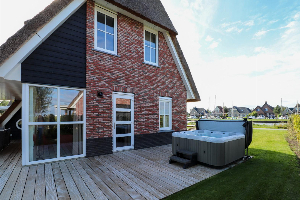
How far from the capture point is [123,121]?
6.63 metres

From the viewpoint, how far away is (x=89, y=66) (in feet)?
18.6

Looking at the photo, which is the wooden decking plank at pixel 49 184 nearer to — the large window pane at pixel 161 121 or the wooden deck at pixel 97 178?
the wooden deck at pixel 97 178

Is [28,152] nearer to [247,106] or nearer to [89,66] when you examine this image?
[89,66]

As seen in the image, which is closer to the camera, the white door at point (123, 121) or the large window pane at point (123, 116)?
the white door at point (123, 121)

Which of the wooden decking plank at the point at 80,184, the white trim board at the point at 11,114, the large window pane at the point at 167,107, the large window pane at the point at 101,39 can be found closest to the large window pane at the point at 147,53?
the large window pane at the point at 101,39

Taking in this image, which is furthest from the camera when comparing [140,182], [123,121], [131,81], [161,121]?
[161,121]

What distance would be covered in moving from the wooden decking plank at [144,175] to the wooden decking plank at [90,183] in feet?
3.49

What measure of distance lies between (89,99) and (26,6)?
16.3ft

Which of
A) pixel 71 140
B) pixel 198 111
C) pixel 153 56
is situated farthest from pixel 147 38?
pixel 198 111

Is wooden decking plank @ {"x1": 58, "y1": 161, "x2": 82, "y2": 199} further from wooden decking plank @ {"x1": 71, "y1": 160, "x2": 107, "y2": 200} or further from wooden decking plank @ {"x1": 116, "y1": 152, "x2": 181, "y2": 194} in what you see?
wooden decking plank @ {"x1": 116, "y1": 152, "x2": 181, "y2": 194}

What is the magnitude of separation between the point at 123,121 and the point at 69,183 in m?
3.44

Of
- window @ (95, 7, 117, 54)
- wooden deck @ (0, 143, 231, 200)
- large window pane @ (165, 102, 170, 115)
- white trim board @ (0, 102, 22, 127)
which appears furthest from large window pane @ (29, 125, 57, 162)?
white trim board @ (0, 102, 22, 127)

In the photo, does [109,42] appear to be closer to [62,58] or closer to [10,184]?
[62,58]

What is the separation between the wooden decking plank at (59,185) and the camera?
2.87 m
